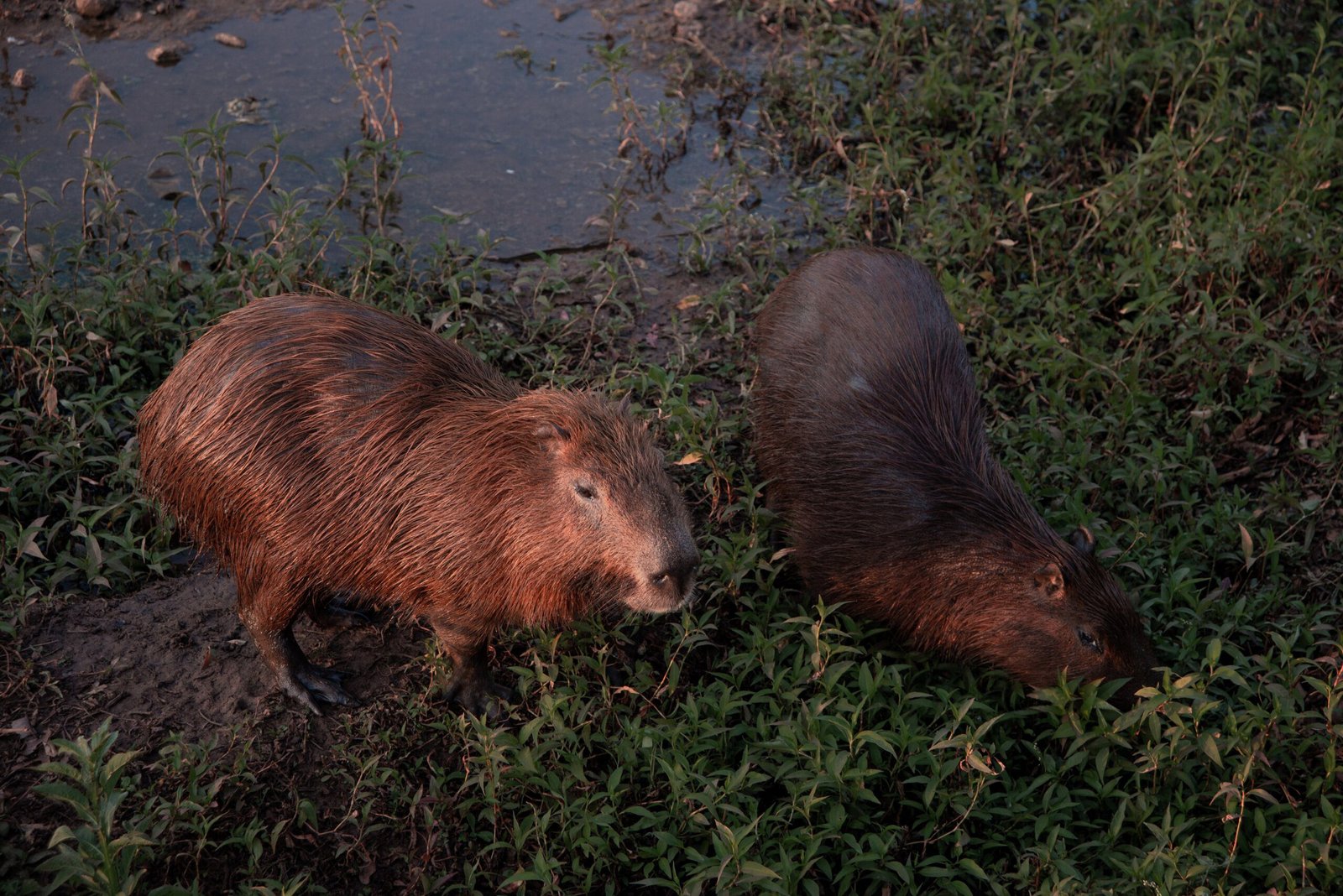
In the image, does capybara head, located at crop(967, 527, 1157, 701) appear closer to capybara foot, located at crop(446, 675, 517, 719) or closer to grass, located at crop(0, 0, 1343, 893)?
grass, located at crop(0, 0, 1343, 893)

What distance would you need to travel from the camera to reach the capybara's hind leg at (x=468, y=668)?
3357 millimetres

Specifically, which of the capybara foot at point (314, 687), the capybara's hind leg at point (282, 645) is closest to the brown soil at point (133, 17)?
the capybara's hind leg at point (282, 645)

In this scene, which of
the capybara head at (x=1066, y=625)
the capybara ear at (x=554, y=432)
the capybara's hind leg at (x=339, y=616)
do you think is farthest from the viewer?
the capybara's hind leg at (x=339, y=616)

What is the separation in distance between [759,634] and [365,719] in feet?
3.83

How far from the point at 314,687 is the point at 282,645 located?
0.51 feet

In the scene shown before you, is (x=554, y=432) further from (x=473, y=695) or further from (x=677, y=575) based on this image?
(x=473, y=695)

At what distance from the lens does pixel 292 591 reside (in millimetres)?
3293

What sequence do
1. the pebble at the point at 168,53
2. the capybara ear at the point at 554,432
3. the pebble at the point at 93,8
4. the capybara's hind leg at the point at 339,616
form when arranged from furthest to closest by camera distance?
the pebble at the point at 93,8, the pebble at the point at 168,53, the capybara's hind leg at the point at 339,616, the capybara ear at the point at 554,432

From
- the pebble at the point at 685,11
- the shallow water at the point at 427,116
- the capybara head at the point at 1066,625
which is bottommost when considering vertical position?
the capybara head at the point at 1066,625

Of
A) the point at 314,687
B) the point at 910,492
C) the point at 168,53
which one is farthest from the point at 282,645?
the point at 168,53

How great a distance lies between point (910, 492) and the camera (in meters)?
3.71

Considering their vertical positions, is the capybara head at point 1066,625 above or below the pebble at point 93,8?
below

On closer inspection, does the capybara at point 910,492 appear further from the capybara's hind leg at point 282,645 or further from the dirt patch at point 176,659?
the capybara's hind leg at point 282,645

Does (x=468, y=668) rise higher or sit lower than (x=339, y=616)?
higher
